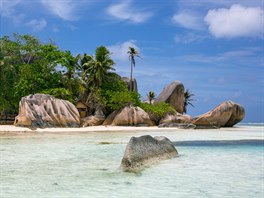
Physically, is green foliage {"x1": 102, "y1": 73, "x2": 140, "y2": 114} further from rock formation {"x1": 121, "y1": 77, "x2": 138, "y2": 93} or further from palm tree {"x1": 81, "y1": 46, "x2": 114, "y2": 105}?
rock formation {"x1": 121, "y1": 77, "x2": 138, "y2": 93}

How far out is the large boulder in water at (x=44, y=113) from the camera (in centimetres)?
2337

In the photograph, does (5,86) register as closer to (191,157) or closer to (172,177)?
(191,157)

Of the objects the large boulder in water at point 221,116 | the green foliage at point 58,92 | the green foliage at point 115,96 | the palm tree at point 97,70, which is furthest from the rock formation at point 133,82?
the green foliage at point 58,92

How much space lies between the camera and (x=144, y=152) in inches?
333

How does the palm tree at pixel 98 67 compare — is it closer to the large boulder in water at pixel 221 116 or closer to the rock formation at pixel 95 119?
the rock formation at pixel 95 119

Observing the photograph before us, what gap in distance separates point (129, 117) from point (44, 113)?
915 cm

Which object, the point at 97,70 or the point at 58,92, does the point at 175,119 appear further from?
the point at 58,92

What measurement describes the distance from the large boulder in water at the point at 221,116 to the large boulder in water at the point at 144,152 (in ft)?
78.8

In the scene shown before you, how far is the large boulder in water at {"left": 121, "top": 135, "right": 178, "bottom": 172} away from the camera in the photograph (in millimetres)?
7793

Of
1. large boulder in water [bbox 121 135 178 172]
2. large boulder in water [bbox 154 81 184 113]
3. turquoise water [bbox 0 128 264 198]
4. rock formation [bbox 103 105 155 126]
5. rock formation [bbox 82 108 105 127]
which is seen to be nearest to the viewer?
turquoise water [bbox 0 128 264 198]

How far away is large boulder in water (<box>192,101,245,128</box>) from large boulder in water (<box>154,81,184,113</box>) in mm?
5045

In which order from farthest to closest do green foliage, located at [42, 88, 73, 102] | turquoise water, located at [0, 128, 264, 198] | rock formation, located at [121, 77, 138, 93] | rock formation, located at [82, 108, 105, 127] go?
rock formation, located at [121, 77, 138, 93] → rock formation, located at [82, 108, 105, 127] → green foliage, located at [42, 88, 73, 102] → turquoise water, located at [0, 128, 264, 198]

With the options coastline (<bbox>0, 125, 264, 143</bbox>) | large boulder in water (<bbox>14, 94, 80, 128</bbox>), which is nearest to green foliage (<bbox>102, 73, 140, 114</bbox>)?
large boulder in water (<bbox>14, 94, 80, 128</bbox>)

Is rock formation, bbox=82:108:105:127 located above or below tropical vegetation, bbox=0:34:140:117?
below
